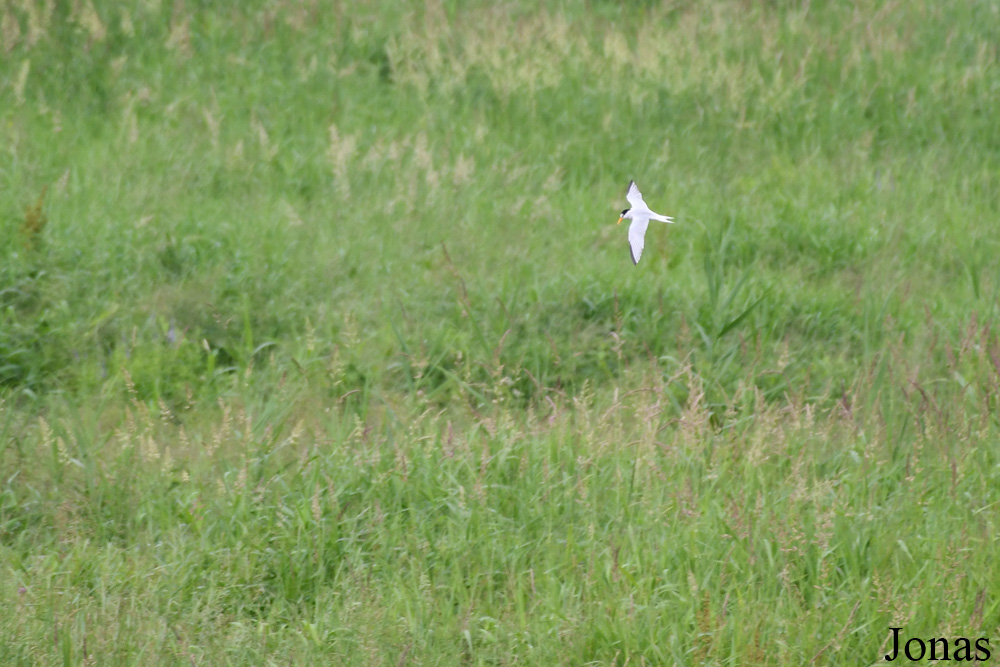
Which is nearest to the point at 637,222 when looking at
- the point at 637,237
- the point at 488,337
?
the point at 637,237

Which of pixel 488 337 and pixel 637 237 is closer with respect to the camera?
pixel 637 237

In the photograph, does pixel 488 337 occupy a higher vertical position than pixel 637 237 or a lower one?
lower

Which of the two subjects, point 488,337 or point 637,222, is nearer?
point 637,222

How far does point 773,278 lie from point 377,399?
2147 mm

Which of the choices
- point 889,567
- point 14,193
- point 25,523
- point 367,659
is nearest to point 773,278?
point 889,567

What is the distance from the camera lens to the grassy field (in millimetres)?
3078

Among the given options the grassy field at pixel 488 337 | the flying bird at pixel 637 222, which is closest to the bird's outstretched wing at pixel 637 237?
the flying bird at pixel 637 222

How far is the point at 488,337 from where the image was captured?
15.2 feet

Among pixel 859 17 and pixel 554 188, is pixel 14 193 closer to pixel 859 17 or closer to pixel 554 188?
pixel 554 188

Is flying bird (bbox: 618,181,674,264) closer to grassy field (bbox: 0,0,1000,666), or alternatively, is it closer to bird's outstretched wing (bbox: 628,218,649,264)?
bird's outstretched wing (bbox: 628,218,649,264)

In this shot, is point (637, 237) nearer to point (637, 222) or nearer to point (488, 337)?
point (637, 222)

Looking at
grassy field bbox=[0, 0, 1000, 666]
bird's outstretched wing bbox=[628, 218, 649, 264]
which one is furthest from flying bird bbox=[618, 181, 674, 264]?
grassy field bbox=[0, 0, 1000, 666]

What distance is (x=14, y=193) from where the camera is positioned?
17.1 ft

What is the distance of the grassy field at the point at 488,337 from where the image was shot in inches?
121
